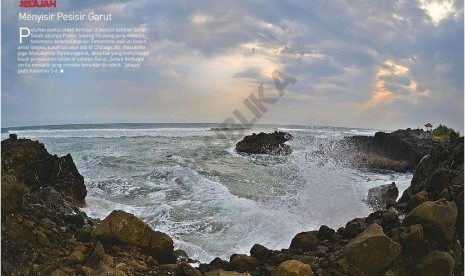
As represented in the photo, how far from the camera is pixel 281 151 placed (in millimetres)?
23750

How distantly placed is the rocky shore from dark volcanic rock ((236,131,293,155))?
18.4 metres

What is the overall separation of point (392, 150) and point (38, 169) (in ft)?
62.4

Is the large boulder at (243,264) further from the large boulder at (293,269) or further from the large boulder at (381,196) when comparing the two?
the large boulder at (381,196)

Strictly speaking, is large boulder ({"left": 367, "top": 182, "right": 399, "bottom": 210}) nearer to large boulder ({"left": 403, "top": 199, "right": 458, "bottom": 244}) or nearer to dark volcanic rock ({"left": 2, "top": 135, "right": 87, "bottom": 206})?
large boulder ({"left": 403, "top": 199, "right": 458, "bottom": 244})

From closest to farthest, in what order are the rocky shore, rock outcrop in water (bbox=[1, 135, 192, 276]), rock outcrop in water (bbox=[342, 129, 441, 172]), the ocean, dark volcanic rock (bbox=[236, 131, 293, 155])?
1. the rocky shore
2. rock outcrop in water (bbox=[1, 135, 192, 276])
3. the ocean
4. rock outcrop in water (bbox=[342, 129, 441, 172])
5. dark volcanic rock (bbox=[236, 131, 293, 155])

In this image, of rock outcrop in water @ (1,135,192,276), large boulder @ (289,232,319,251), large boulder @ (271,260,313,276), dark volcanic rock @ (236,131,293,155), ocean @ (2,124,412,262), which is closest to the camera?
large boulder @ (271,260,313,276)

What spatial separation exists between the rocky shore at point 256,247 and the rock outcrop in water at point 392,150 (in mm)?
15366

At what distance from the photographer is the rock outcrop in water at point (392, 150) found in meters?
19.6

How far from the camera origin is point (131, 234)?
14.8 feet

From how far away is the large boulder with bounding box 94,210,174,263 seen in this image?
4.48m

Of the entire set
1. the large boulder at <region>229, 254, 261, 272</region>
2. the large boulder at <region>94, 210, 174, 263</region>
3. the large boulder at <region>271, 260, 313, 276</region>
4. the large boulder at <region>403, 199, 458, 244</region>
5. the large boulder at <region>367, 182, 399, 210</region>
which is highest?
the large boulder at <region>403, 199, 458, 244</region>

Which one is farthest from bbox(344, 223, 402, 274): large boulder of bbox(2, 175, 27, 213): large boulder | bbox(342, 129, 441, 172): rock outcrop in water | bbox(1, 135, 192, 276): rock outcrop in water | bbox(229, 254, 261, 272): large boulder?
bbox(342, 129, 441, 172): rock outcrop in water

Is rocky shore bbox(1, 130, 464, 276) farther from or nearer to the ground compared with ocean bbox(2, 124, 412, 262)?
farther from the ground

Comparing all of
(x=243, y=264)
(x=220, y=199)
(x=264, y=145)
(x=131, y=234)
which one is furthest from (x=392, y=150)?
(x=131, y=234)
